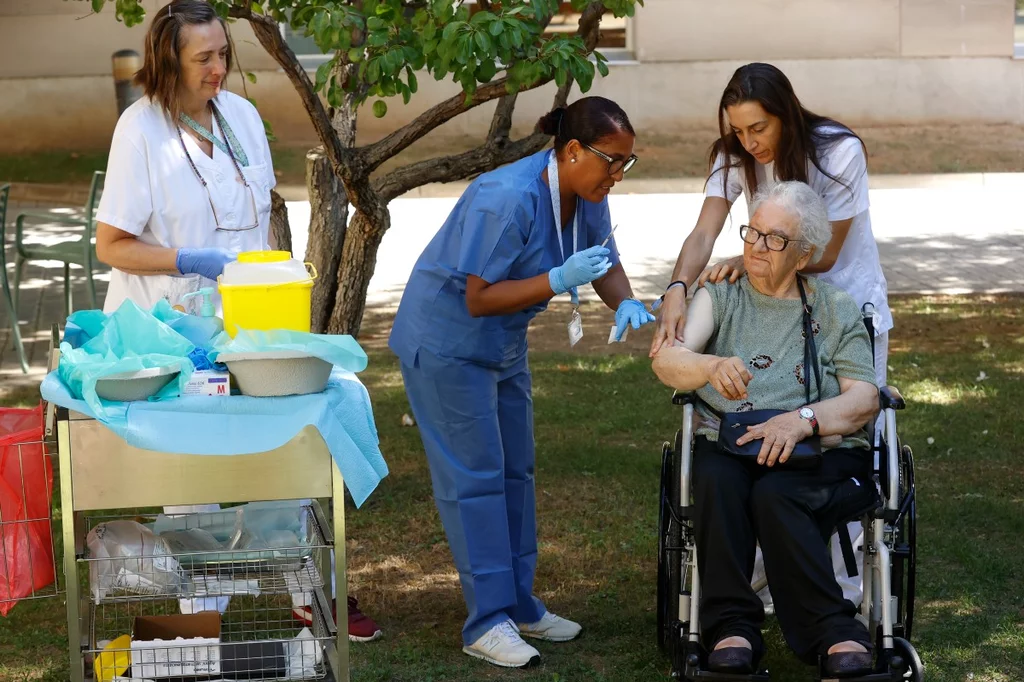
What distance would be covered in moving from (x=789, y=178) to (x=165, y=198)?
1.86 m

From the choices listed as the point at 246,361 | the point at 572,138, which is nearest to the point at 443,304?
the point at 572,138

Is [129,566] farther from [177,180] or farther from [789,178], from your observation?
[789,178]

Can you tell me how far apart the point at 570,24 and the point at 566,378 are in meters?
11.8

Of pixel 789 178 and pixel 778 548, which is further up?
pixel 789 178

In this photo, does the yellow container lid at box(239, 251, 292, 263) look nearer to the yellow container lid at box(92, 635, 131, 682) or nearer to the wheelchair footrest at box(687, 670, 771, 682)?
the yellow container lid at box(92, 635, 131, 682)

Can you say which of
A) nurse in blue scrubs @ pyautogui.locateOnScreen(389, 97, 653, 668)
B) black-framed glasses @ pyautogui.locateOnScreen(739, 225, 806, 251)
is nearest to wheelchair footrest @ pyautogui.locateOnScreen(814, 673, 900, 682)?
nurse in blue scrubs @ pyautogui.locateOnScreen(389, 97, 653, 668)

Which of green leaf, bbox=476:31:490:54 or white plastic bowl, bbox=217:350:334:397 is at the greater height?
green leaf, bbox=476:31:490:54

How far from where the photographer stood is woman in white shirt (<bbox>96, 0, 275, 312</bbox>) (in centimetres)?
380

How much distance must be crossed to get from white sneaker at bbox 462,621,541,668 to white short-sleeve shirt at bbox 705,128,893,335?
1428 mm

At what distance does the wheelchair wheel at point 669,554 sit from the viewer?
3.77 metres

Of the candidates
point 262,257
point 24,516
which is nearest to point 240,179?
point 262,257

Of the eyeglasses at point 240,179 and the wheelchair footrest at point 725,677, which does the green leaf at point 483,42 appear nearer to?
the eyeglasses at point 240,179

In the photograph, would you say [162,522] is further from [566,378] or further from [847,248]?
[566,378]

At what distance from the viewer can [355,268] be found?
551 centimetres
